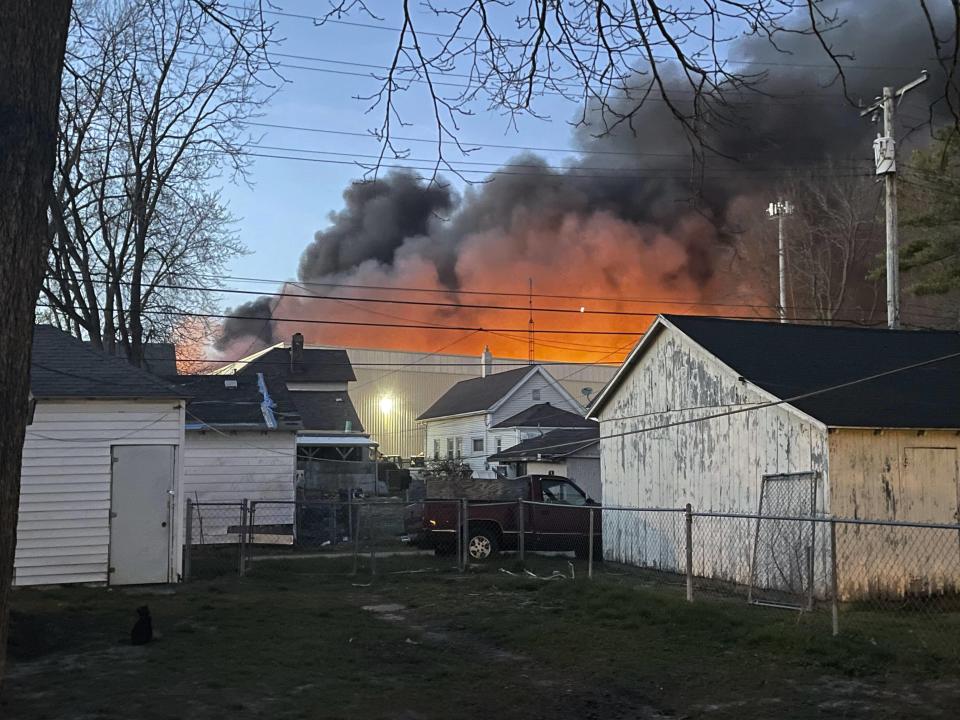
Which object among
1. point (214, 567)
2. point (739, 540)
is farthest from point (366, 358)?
point (739, 540)

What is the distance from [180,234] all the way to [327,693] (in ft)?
82.8

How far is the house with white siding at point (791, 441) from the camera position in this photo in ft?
48.2

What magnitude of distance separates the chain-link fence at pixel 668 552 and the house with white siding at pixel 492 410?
614 inches

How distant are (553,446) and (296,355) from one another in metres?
21.3

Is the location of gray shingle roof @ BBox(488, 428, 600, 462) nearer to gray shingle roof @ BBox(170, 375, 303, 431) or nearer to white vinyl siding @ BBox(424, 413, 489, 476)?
gray shingle roof @ BBox(170, 375, 303, 431)

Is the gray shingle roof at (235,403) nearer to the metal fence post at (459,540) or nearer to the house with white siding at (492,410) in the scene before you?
the metal fence post at (459,540)

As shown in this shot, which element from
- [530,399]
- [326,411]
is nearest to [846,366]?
[530,399]

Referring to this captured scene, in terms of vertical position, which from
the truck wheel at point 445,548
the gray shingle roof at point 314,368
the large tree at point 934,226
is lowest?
the truck wheel at point 445,548

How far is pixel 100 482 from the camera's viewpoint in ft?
54.5

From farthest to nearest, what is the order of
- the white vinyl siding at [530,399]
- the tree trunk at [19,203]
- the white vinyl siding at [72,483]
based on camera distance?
1. the white vinyl siding at [530,399]
2. the white vinyl siding at [72,483]
3. the tree trunk at [19,203]

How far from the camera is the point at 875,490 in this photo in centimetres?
1473

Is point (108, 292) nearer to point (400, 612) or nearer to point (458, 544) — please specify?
point (458, 544)

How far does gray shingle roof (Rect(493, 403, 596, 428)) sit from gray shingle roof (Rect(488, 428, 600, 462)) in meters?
5.88

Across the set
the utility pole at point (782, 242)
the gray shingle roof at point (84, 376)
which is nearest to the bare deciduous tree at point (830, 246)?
the utility pole at point (782, 242)
